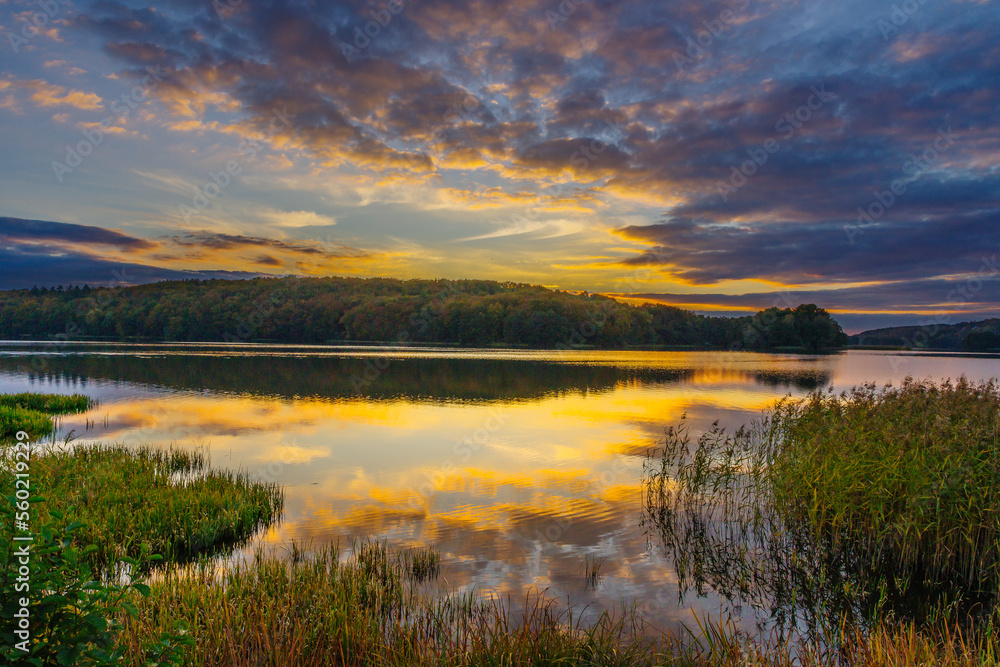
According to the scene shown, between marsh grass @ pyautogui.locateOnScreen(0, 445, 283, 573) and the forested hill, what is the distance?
116953 millimetres

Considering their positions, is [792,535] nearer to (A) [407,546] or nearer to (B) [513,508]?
(B) [513,508]

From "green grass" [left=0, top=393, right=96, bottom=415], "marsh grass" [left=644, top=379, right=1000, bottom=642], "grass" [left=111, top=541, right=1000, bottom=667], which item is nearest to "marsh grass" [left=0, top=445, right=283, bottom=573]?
"grass" [left=111, top=541, right=1000, bottom=667]

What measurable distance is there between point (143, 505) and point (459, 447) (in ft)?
36.4

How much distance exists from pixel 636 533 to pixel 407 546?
187 inches

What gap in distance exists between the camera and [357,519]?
38.5ft

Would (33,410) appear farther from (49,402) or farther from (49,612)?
(49,612)

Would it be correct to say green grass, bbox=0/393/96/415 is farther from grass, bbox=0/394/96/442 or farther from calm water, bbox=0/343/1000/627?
calm water, bbox=0/343/1000/627

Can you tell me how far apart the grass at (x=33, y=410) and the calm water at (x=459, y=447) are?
2.66 ft

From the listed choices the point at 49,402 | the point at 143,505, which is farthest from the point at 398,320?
the point at 143,505

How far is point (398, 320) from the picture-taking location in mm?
141750

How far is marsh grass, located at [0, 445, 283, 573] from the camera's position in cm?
923

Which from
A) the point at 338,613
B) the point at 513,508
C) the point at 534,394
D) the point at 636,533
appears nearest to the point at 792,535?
the point at 636,533

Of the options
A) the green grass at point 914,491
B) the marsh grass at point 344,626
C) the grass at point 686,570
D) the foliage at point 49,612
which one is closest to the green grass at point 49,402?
the grass at point 686,570

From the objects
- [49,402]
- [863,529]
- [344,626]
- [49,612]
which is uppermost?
[49,612]
